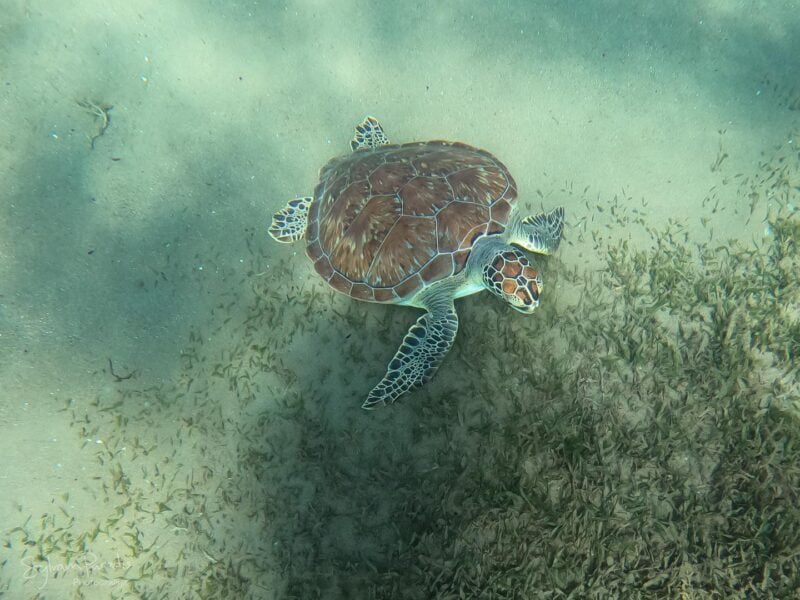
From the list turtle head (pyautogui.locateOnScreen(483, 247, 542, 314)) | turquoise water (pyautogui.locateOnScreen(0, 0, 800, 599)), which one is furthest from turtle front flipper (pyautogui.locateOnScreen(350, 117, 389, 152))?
turtle head (pyautogui.locateOnScreen(483, 247, 542, 314))

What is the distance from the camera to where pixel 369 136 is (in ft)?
12.6

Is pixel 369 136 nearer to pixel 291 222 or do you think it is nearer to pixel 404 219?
pixel 291 222

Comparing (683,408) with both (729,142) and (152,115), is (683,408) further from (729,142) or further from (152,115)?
(152,115)

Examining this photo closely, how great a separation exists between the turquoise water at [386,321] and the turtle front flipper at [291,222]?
0.53 ft

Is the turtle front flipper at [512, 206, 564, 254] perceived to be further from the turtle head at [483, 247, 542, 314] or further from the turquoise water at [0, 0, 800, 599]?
the turtle head at [483, 247, 542, 314]

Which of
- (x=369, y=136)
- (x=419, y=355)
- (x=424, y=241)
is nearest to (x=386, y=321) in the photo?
(x=419, y=355)

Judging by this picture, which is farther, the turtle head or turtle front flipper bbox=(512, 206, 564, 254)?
turtle front flipper bbox=(512, 206, 564, 254)

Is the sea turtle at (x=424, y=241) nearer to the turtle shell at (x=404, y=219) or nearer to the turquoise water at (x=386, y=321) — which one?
the turtle shell at (x=404, y=219)

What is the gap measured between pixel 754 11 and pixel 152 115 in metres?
6.21

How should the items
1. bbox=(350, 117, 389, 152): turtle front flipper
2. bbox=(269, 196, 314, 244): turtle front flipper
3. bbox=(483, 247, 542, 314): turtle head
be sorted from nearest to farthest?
bbox=(483, 247, 542, 314): turtle head → bbox=(269, 196, 314, 244): turtle front flipper → bbox=(350, 117, 389, 152): turtle front flipper

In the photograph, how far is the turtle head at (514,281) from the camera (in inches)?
112

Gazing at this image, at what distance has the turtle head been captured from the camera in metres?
2.83

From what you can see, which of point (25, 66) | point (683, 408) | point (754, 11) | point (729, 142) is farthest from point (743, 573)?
point (25, 66)

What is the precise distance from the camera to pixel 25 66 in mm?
3777
